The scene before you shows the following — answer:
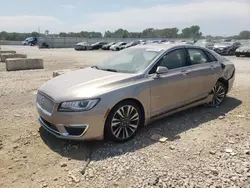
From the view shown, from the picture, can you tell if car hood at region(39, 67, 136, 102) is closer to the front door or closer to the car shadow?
the front door

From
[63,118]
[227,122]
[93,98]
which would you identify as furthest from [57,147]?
[227,122]

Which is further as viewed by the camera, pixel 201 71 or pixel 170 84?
pixel 201 71

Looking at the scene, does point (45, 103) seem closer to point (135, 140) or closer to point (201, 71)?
point (135, 140)

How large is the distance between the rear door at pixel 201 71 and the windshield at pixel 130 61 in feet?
3.06

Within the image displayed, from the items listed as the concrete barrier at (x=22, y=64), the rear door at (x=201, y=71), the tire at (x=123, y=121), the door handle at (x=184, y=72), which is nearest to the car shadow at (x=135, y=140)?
the tire at (x=123, y=121)

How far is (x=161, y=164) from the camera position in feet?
11.2

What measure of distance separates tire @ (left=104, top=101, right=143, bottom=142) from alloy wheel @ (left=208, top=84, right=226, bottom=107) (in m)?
2.41

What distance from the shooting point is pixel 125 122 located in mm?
4004

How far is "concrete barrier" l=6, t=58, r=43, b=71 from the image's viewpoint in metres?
12.6

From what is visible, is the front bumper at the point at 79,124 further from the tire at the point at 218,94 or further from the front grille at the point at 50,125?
the tire at the point at 218,94

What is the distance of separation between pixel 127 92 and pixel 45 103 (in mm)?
1332

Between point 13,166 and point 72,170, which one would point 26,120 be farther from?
point 72,170

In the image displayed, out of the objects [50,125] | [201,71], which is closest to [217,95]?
[201,71]

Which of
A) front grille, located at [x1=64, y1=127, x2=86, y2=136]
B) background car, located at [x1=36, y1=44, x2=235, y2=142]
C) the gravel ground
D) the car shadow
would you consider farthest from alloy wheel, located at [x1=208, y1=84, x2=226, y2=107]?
front grille, located at [x1=64, y1=127, x2=86, y2=136]
